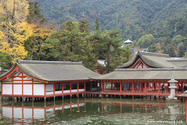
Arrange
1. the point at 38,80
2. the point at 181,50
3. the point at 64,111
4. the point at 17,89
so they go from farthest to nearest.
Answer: the point at 181,50, the point at 17,89, the point at 38,80, the point at 64,111

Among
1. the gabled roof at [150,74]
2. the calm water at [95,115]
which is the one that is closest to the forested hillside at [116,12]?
the gabled roof at [150,74]

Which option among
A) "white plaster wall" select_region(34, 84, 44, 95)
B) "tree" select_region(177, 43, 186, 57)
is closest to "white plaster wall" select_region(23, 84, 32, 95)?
"white plaster wall" select_region(34, 84, 44, 95)

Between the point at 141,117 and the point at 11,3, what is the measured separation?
3354 centimetres

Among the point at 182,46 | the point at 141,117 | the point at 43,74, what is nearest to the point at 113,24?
the point at 182,46

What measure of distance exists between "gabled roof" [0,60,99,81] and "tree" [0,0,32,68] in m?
8.97

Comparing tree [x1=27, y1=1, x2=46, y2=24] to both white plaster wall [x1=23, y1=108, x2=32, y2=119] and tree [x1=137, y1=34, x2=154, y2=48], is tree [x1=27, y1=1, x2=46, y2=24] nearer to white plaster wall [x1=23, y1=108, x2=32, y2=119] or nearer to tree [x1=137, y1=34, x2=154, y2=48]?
white plaster wall [x1=23, y1=108, x2=32, y2=119]

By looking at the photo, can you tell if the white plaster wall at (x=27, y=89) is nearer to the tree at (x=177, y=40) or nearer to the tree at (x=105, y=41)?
the tree at (x=105, y=41)

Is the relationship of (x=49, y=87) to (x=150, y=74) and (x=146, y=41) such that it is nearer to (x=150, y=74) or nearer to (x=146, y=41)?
(x=150, y=74)

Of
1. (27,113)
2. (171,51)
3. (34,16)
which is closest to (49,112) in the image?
(27,113)

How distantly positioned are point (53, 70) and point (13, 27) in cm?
1440

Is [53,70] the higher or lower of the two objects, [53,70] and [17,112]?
the higher

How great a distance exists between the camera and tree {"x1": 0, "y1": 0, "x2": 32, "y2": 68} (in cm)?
4888

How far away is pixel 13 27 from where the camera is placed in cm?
5047

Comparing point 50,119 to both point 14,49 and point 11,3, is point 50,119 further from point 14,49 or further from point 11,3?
point 11,3
